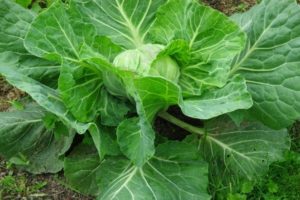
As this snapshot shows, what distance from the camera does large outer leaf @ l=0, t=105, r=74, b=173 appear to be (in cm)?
309

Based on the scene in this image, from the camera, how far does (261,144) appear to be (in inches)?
119

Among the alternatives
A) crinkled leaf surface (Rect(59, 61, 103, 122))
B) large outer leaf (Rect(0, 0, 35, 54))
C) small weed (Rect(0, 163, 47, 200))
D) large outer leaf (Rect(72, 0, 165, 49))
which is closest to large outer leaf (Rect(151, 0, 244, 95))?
large outer leaf (Rect(72, 0, 165, 49))

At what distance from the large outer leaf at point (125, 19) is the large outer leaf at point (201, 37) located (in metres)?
0.14

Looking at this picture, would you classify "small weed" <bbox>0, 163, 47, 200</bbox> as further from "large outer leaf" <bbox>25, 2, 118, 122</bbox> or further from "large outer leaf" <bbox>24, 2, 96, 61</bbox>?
"large outer leaf" <bbox>24, 2, 96, 61</bbox>

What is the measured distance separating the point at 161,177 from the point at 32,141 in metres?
0.86

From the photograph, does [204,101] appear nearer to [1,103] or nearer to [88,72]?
[88,72]

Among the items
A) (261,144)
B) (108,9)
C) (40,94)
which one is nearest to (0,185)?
(40,94)

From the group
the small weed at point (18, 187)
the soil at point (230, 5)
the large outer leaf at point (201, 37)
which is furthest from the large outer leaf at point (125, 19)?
the soil at point (230, 5)

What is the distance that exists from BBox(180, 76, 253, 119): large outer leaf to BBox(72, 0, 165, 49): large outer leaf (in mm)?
510

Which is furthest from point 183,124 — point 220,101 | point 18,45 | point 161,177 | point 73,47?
point 18,45

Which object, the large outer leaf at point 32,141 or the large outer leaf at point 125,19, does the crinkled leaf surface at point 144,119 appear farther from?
the large outer leaf at point 32,141

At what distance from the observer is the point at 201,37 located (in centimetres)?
273

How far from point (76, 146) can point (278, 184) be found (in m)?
1.17

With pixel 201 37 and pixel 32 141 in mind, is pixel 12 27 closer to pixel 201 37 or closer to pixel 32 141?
pixel 32 141
